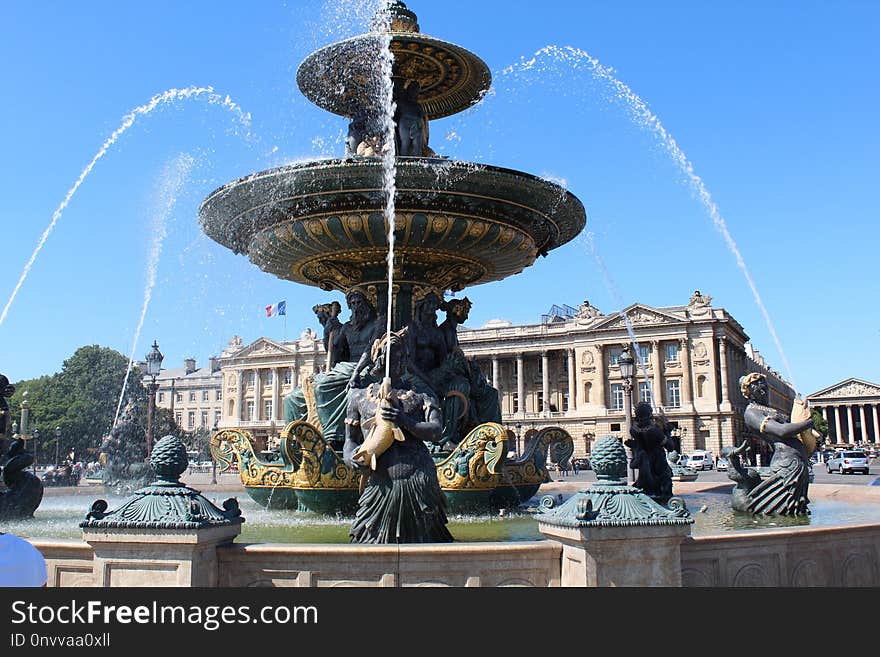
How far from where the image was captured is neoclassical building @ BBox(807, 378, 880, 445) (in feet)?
375

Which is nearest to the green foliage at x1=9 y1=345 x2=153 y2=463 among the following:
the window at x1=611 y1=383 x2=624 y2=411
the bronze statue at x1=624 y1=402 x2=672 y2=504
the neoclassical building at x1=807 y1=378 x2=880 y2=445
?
the window at x1=611 y1=383 x2=624 y2=411

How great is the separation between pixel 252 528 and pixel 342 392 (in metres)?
1.91

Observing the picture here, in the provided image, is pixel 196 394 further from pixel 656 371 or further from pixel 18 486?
pixel 18 486

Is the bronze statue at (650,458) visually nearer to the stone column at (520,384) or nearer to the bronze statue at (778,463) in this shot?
the bronze statue at (778,463)

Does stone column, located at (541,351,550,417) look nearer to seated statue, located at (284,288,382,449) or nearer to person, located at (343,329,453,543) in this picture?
seated statue, located at (284,288,382,449)

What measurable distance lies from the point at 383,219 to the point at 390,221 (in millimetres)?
239

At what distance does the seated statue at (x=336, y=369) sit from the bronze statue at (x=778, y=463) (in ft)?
12.5

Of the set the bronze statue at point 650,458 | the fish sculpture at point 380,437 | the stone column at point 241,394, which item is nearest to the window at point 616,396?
the stone column at point 241,394

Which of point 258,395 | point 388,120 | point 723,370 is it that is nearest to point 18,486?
point 388,120

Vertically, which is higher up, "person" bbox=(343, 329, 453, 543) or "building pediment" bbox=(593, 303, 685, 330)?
"building pediment" bbox=(593, 303, 685, 330)

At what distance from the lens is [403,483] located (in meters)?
5.23

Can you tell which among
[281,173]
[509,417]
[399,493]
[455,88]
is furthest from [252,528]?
[509,417]

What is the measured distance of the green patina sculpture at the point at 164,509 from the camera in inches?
159

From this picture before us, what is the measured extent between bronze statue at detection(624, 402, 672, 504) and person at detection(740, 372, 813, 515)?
2.63 feet
